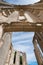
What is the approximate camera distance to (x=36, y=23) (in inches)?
182

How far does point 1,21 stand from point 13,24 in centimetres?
37

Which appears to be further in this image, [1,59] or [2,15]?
[2,15]

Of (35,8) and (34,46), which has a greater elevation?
(35,8)

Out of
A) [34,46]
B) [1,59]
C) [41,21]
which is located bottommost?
[34,46]

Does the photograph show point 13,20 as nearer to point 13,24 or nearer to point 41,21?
point 13,24

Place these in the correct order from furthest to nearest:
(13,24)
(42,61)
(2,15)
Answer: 1. (42,61)
2. (2,15)
3. (13,24)

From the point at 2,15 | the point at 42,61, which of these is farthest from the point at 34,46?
the point at 2,15

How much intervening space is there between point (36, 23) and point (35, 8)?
1.59 metres

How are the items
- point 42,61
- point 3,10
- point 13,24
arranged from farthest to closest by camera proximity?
point 42,61 → point 3,10 → point 13,24

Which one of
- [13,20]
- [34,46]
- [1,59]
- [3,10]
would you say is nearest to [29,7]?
[3,10]

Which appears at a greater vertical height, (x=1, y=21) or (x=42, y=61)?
(x=1, y=21)

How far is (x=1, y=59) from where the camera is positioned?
319 centimetres

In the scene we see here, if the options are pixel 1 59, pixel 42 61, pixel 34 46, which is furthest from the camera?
pixel 34 46

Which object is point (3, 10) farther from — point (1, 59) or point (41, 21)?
point (1, 59)
